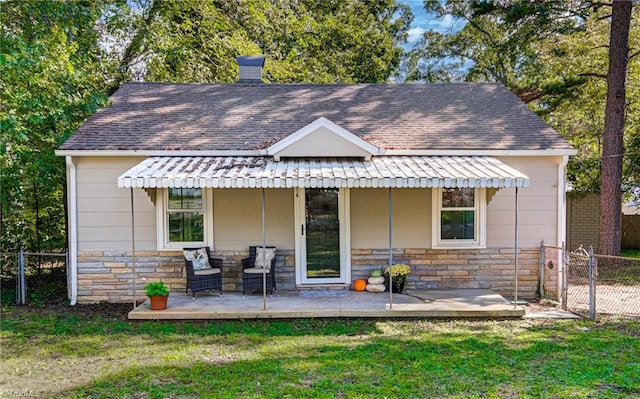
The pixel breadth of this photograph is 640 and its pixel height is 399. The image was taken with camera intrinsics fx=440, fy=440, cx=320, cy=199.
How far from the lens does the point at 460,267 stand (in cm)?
979

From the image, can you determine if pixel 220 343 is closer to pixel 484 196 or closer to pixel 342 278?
pixel 342 278

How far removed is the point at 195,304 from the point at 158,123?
14.7 feet

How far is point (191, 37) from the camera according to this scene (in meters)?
16.5

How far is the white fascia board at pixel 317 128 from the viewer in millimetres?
9117

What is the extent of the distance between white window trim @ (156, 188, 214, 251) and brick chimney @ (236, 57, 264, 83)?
529cm

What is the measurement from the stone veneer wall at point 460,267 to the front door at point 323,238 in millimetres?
341

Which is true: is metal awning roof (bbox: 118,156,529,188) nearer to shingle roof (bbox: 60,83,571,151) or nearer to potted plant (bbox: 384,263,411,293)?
shingle roof (bbox: 60,83,571,151)

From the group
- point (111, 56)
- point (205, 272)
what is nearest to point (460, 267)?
point (205, 272)

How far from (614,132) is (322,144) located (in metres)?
9.97

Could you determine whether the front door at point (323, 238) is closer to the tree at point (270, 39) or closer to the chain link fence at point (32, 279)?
the chain link fence at point (32, 279)

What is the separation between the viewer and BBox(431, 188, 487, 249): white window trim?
9.73m

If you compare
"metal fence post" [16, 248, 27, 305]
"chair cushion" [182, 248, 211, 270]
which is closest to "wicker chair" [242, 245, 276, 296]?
"chair cushion" [182, 248, 211, 270]

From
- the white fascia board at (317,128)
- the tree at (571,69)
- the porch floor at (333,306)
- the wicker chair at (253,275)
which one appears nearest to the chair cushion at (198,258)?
the porch floor at (333,306)

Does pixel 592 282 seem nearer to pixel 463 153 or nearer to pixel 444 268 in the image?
pixel 444 268
